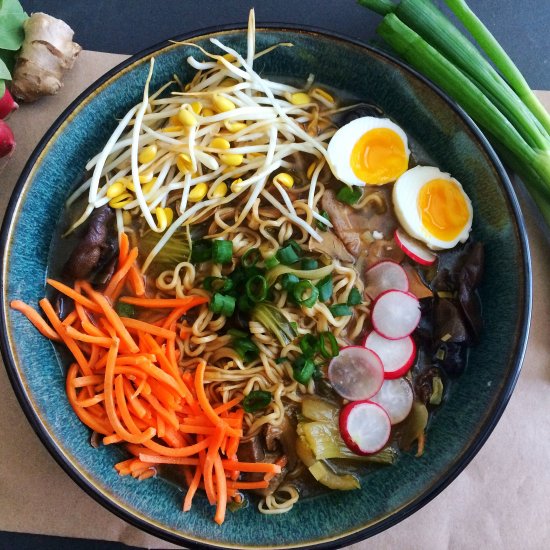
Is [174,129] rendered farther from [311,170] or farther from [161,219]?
[311,170]

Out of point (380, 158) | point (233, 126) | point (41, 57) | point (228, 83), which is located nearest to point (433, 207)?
point (380, 158)

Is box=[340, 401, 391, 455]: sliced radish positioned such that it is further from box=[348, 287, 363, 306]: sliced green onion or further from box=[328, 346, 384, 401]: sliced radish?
box=[348, 287, 363, 306]: sliced green onion

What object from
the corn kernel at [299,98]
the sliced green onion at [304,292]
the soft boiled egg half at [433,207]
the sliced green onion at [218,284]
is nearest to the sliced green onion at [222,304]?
the sliced green onion at [218,284]

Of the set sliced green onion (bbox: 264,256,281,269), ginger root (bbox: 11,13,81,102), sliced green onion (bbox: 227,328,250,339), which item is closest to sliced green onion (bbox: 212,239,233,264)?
sliced green onion (bbox: 264,256,281,269)

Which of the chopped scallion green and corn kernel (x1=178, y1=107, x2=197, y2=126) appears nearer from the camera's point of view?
corn kernel (x1=178, y1=107, x2=197, y2=126)

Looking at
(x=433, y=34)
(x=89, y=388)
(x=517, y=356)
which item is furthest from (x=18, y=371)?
(x=433, y=34)
